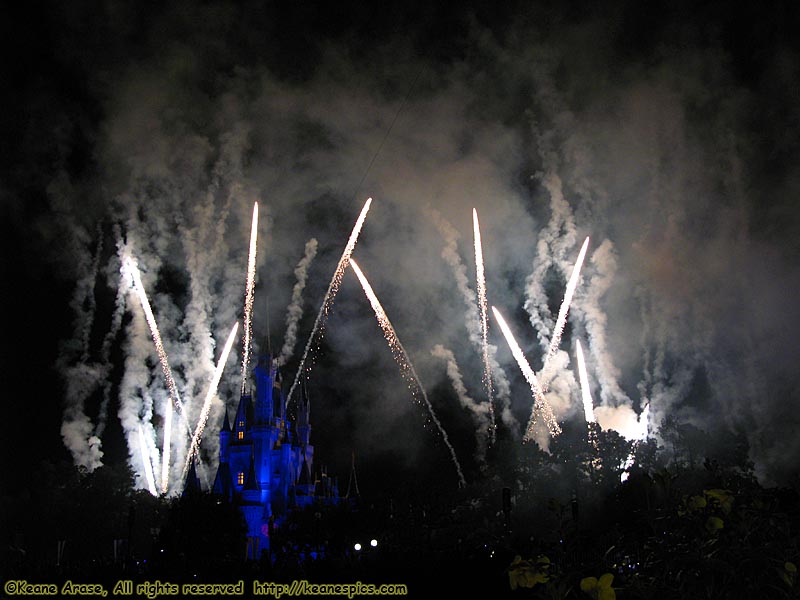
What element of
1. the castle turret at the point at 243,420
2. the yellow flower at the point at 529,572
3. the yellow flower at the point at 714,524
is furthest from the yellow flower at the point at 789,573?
the castle turret at the point at 243,420

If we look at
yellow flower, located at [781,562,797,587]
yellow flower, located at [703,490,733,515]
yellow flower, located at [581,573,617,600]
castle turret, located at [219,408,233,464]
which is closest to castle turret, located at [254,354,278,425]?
castle turret, located at [219,408,233,464]

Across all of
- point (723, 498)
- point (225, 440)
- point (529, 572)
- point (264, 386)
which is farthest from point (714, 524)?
point (225, 440)

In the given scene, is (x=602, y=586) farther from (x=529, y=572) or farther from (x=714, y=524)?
(x=714, y=524)

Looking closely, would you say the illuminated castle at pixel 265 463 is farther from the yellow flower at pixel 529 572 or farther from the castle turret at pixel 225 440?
the yellow flower at pixel 529 572

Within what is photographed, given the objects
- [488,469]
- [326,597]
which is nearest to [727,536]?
[326,597]

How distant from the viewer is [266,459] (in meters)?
76.5

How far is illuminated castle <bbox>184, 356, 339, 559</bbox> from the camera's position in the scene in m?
73.0

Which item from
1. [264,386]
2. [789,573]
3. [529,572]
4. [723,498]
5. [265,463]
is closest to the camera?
[789,573]

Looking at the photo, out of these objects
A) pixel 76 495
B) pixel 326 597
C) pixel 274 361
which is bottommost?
pixel 326 597

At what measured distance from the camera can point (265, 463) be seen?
3002 inches

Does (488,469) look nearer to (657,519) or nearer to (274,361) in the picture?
(274,361)

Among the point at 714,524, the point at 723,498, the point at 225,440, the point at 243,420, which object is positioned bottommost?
the point at 714,524

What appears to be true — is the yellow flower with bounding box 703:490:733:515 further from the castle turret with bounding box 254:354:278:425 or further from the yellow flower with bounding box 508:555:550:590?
the castle turret with bounding box 254:354:278:425

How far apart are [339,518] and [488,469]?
13561mm
